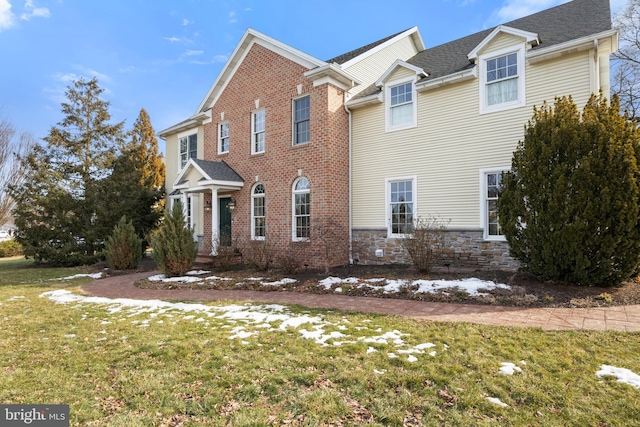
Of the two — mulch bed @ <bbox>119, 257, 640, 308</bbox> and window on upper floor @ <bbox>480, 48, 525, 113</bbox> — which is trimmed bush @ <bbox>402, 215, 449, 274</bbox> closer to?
mulch bed @ <bbox>119, 257, 640, 308</bbox>

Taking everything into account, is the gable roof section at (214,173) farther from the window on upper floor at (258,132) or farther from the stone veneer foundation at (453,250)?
the stone veneer foundation at (453,250)

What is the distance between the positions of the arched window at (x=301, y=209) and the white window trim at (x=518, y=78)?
5.85 m

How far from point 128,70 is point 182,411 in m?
17.5

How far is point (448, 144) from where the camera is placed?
10047 millimetres

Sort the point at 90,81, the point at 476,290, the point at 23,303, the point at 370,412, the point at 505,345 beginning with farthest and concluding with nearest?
the point at 90,81 → the point at 23,303 → the point at 476,290 → the point at 505,345 → the point at 370,412

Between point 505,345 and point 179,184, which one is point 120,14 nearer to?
point 179,184

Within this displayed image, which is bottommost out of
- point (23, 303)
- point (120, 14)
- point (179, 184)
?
point (23, 303)

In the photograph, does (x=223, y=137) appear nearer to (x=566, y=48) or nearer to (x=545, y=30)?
(x=545, y=30)

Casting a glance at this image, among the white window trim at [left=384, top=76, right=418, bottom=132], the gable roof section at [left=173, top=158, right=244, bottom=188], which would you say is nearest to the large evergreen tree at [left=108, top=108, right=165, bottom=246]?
the gable roof section at [left=173, top=158, right=244, bottom=188]

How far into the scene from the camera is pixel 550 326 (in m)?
4.84

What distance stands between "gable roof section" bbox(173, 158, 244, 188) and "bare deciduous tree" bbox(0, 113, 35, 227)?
562 inches

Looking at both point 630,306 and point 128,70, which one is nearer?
→ point 630,306

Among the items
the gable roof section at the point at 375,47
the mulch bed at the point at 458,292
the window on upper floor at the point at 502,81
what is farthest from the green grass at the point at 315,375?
the gable roof section at the point at 375,47

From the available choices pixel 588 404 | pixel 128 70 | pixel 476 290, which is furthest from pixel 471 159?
pixel 128 70
